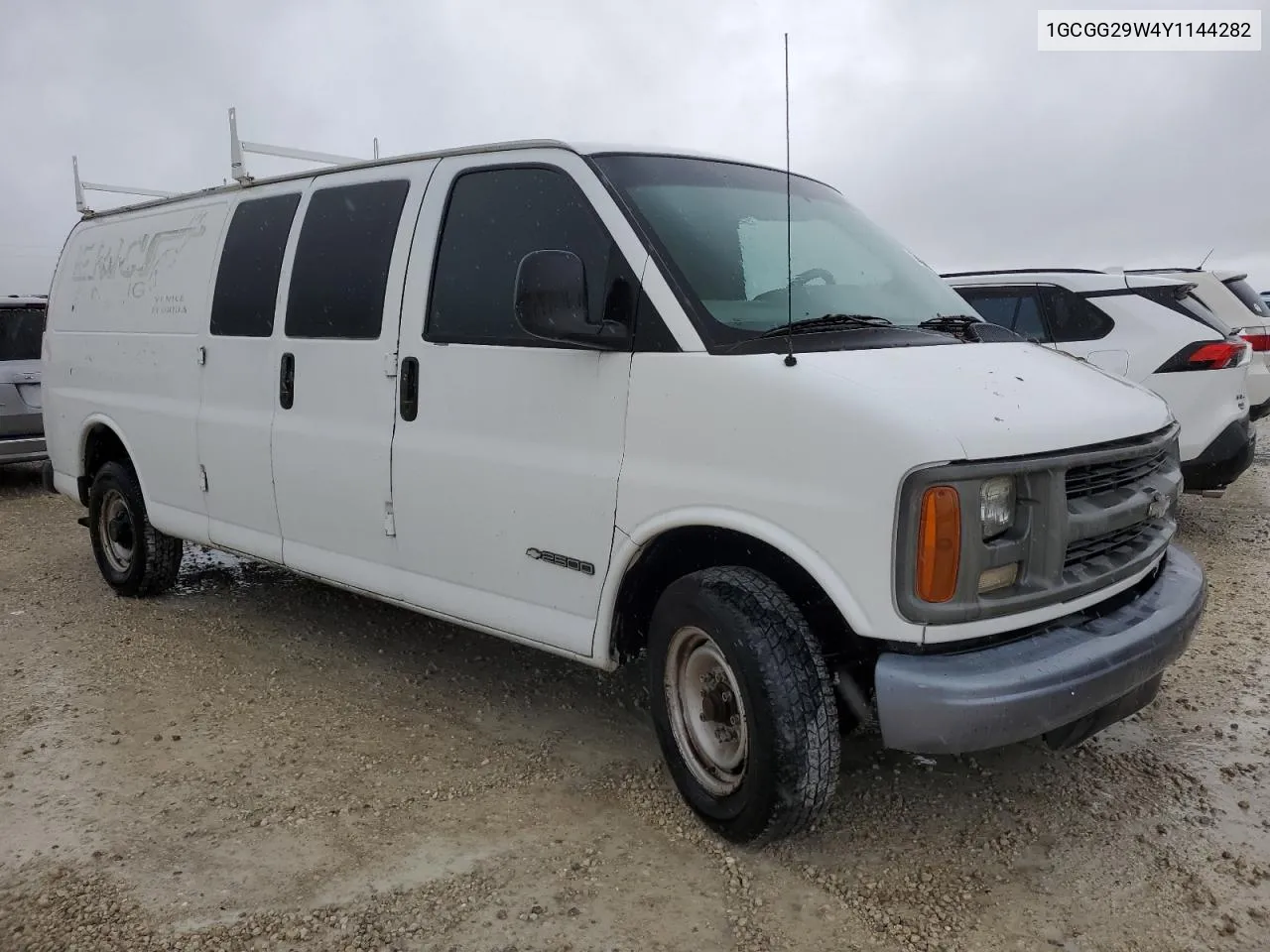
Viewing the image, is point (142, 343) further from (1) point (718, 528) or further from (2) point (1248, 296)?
(2) point (1248, 296)

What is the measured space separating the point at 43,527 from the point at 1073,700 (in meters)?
8.21

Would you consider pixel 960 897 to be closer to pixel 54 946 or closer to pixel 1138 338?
pixel 54 946

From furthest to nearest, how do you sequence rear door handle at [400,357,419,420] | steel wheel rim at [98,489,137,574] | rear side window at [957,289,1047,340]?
rear side window at [957,289,1047,340], steel wheel rim at [98,489,137,574], rear door handle at [400,357,419,420]

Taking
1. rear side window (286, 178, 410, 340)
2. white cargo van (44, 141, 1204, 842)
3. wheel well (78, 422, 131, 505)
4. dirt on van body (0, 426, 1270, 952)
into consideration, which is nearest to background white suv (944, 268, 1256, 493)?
dirt on van body (0, 426, 1270, 952)

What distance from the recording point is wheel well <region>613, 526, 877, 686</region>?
3.08 metres

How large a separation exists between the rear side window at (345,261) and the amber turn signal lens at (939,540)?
7.92ft

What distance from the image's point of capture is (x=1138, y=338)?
23.1ft

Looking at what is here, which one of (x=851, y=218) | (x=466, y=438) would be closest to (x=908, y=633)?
(x=466, y=438)

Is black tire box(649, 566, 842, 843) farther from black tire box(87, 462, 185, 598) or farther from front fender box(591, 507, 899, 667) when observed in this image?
black tire box(87, 462, 185, 598)

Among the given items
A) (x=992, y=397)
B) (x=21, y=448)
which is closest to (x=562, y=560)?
(x=992, y=397)

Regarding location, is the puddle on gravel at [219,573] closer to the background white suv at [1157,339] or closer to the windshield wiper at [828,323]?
the windshield wiper at [828,323]

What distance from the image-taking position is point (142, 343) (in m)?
5.57

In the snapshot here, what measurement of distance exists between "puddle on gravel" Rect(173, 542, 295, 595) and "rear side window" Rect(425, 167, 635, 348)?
292cm

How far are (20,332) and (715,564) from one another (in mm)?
8912
